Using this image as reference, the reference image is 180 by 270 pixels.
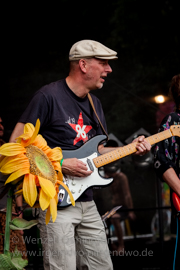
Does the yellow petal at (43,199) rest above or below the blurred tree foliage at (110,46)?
below

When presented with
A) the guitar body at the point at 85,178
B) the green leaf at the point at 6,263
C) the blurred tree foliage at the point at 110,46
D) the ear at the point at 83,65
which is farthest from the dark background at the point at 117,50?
the green leaf at the point at 6,263

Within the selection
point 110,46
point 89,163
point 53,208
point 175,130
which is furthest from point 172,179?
point 110,46

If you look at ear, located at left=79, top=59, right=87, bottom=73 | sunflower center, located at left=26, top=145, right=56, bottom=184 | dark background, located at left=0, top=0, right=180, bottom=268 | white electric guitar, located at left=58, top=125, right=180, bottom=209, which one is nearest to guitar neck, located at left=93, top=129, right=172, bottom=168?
white electric guitar, located at left=58, top=125, right=180, bottom=209

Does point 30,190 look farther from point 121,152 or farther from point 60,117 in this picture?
point 121,152

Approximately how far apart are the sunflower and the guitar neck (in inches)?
53.4

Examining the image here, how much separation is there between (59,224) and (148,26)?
314cm

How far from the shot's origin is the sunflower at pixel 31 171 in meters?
0.96

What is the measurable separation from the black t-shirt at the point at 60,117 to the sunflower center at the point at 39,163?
1.16m

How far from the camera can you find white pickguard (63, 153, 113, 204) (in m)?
2.29

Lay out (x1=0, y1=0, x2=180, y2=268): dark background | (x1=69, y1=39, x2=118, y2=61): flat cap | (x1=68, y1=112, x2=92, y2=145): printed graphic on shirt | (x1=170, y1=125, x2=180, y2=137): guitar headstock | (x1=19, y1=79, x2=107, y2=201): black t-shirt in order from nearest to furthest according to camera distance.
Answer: (x1=19, y1=79, x2=107, y2=201): black t-shirt
(x1=68, y1=112, x2=92, y2=145): printed graphic on shirt
(x1=69, y1=39, x2=118, y2=61): flat cap
(x1=170, y1=125, x2=180, y2=137): guitar headstock
(x1=0, y1=0, x2=180, y2=268): dark background

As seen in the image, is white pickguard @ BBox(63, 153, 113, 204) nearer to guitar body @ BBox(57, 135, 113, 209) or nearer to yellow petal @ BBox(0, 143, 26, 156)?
guitar body @ BBox(57, 135, 113, 209)

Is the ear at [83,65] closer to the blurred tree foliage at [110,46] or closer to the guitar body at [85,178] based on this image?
the guitar body at [85,178]

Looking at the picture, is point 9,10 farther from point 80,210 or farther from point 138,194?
point 80,210

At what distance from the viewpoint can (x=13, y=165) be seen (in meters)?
0.97
